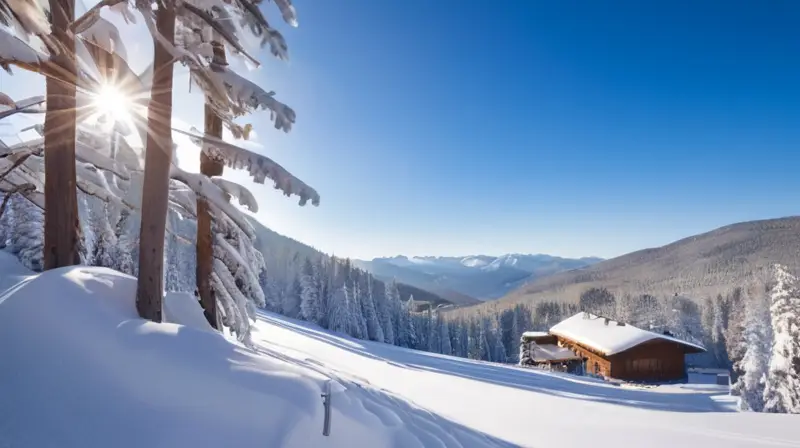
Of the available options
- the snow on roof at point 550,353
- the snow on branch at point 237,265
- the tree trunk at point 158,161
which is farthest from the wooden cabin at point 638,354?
the tree trunk at point 158,161

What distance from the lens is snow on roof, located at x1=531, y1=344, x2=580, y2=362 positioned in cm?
4478

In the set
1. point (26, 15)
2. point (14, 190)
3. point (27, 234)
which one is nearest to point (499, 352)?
point (27, 234)

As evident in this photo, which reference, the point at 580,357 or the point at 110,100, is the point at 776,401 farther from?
the point at 110,100

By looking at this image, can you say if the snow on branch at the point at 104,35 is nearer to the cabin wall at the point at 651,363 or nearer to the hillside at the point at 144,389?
the hillside at the point at 144,389

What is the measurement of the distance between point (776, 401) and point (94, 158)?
3447 centimetres

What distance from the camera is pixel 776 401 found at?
22984 mm

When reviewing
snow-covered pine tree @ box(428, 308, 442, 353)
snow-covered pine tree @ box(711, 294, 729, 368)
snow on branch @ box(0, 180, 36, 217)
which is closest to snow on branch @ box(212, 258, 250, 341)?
snow on branch @ box(0, 180, 36, 217)

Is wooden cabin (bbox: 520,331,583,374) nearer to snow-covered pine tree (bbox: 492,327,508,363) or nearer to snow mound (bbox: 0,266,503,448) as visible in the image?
snow-covered pine tree (bbox: 492,327,508,363)

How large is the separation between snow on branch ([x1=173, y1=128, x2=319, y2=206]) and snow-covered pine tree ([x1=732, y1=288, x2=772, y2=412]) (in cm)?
3156

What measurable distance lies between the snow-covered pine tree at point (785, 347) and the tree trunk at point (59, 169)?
32.3 m

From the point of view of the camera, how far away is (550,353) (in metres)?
46.8

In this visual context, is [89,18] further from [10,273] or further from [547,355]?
[547,355]

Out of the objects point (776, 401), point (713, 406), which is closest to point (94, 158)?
point (713, 406)

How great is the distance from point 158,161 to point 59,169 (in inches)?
65.2
